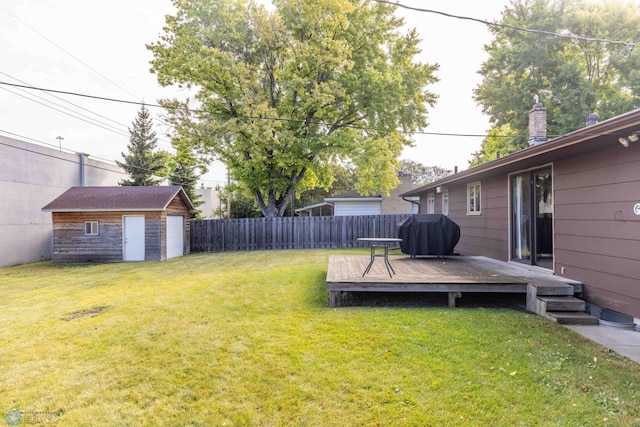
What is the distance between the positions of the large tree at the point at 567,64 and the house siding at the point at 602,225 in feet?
38.3

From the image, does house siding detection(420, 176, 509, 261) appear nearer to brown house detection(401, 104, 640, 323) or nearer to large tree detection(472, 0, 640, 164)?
brown house detection(401, 104, 640, 323)

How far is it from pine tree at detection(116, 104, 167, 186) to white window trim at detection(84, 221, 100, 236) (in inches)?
258

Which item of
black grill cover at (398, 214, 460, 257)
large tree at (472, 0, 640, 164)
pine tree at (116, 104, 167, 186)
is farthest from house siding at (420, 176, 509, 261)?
pine tree at (116, 104, 167, 186)

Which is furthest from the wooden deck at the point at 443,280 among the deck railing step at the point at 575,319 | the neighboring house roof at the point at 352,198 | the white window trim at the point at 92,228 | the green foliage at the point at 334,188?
the green foliage at the point at 334,188

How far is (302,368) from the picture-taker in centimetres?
298

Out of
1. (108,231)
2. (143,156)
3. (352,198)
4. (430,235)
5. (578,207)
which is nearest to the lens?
(578,207)

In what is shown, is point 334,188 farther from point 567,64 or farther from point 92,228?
point 92,228

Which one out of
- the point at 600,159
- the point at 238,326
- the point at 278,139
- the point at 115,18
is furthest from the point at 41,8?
the point at 600,159

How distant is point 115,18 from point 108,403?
10.7 meters

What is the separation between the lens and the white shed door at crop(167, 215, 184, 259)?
12.6m

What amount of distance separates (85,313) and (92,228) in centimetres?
854

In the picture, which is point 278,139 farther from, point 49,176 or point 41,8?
point 49,176

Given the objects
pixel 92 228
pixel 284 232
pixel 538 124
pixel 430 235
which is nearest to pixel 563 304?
pixel 430 235

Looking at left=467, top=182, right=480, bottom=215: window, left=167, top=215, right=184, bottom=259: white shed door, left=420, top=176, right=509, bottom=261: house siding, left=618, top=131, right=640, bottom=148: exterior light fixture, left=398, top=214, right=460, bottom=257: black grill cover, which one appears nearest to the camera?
left=618, top=131, right=640, bottom=148: exterior light fixture
